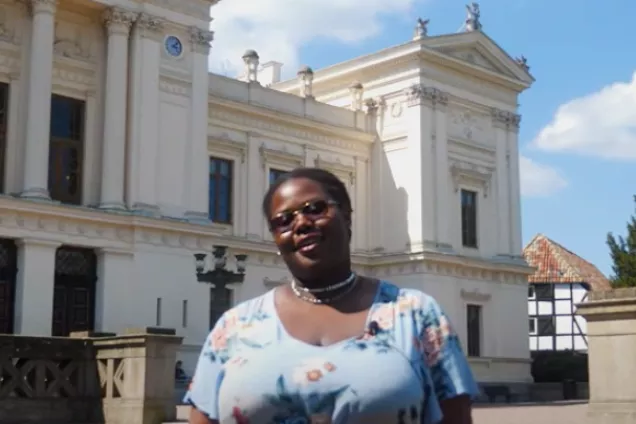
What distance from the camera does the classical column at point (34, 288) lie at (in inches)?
973

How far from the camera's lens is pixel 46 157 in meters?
25.6

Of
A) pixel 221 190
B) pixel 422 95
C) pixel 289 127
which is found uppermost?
pixel 422 95

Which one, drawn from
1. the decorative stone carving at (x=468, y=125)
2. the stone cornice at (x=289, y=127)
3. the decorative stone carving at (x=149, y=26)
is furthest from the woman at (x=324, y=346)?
the decorative stone carving at (x=468, y=125)

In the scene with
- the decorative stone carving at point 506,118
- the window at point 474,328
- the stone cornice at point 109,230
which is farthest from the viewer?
the decorative stone carving at point 506,118

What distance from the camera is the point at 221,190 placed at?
3322 centimetres

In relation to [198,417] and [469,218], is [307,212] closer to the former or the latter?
[198,417]

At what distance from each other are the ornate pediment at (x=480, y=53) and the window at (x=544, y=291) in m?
11.5

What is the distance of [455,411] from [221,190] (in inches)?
1206

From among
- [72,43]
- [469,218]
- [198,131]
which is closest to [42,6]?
[72,43]

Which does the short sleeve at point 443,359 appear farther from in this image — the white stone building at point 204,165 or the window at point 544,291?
the window at point 544,291

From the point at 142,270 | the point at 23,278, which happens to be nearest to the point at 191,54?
the point at 142,270

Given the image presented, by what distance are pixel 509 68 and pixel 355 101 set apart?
22.0 feet

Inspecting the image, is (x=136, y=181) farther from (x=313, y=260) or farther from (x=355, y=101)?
(x=313, y=260)

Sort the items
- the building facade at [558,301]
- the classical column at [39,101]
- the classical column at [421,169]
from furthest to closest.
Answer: the building facade at [558,301], the classical column at [421,169], the classical column at [39,101]
